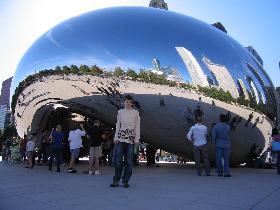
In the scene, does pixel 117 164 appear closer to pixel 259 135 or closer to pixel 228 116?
pixel 228 116

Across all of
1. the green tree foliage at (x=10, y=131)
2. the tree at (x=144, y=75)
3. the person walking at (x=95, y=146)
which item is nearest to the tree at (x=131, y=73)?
the tree at (x=144, y=75)

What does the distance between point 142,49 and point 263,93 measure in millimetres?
3487

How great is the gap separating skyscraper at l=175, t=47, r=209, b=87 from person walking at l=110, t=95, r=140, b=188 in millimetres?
2663

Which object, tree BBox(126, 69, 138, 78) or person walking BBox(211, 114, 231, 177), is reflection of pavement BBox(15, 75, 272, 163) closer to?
tree BBox(126, 69, 138, 78)

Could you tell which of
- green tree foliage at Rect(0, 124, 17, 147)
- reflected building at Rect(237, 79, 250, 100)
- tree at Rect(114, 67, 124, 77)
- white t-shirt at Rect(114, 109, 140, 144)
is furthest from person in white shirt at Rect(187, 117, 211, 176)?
green tree foliage at Rect(0, 124, 17, 147)

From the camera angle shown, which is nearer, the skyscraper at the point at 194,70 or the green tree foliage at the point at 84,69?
the skyscraper at the point at 194,70

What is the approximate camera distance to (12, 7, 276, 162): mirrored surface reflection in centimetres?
768

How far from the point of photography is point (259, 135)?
30.0 ft

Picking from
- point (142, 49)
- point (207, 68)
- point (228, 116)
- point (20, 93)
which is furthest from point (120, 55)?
point (20, 93)

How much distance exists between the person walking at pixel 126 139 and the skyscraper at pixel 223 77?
3108 mm

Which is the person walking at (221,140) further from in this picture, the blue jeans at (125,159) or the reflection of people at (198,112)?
the blue jeans at (125,159)

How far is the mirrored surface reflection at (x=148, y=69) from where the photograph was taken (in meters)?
7.68

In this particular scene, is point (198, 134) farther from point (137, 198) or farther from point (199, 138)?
point (137, 198)

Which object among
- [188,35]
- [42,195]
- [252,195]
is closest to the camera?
[42,195]
